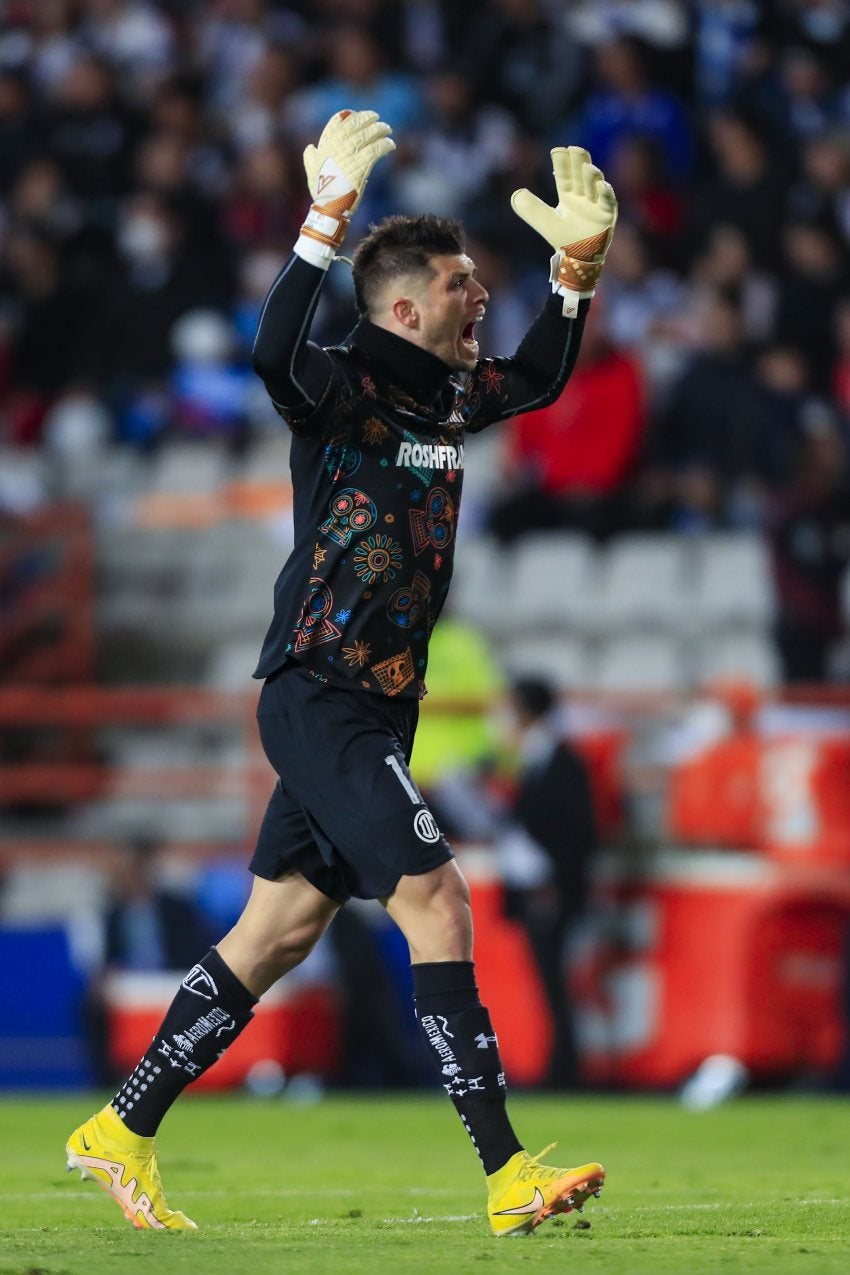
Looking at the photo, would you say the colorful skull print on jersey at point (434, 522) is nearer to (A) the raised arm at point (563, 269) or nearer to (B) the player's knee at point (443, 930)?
(A) the raised arm at point (563, 269)

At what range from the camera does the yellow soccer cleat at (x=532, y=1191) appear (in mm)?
4953

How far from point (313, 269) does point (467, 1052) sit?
5.86ft

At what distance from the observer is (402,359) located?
17.8 feet

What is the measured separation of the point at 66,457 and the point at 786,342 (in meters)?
5.34

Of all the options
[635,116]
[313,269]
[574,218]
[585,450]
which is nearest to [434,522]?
[313,269]

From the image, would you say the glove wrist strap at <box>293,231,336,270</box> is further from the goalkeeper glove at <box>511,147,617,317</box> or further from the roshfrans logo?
the goalkeeper glove at <box>511,147,617,317</box>

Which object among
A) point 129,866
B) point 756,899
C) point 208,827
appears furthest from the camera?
point 208,827

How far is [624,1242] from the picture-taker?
493cm

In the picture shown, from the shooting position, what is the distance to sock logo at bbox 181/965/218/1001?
5.48 metres

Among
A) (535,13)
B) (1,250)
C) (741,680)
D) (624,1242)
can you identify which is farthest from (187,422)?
(624,1242)

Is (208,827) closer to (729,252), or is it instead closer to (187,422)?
(187,422)

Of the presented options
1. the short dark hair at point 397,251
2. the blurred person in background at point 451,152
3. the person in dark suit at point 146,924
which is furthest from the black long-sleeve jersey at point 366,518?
the blurred person in background at point 451,152

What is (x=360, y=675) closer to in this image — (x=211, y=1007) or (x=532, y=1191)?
(x=211, y=1007)

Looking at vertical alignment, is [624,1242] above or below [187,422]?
below
